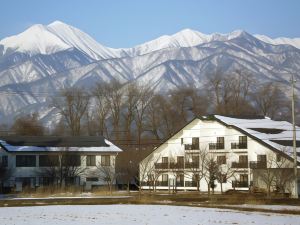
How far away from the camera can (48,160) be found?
76.3 metres

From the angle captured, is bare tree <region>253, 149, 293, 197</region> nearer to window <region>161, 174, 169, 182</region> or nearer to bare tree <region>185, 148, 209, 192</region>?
bare tree <region>185, 148, 209, 192</region>

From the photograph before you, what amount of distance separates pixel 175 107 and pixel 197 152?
83.0 ft

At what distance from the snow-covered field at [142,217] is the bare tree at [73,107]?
62389 millimetres

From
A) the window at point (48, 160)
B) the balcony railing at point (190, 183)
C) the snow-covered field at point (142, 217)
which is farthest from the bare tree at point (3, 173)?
the snow-covered field at point (142, 217)

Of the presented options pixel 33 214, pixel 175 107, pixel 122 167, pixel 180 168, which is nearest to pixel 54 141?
pixel 122 167

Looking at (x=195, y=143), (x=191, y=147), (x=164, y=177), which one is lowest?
(x=164, y=177)

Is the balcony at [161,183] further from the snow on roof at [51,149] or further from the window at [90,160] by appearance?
the window at [90,160]

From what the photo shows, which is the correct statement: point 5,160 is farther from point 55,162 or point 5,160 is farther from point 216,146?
point 216,146

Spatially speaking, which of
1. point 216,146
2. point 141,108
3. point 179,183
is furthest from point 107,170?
point 141,108

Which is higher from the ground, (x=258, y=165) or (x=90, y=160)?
(x=90, y=160)

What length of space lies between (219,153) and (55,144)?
20.7 meters

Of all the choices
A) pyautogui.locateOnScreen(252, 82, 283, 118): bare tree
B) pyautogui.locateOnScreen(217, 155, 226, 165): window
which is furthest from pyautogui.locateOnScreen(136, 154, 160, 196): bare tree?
pyautogui.locateOnScreen(252, 82, 283, 118): bare tree

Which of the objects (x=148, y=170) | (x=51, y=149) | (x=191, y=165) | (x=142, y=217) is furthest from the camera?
(x=148, y=170)

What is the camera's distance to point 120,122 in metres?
100
